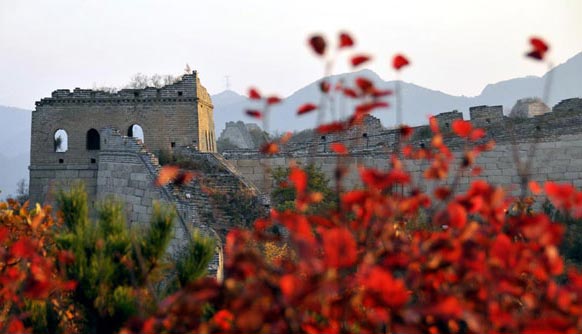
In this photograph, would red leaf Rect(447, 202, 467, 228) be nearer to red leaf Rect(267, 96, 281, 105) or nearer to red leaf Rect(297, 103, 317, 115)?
red leaf Rect(297, 103, 317, 115)

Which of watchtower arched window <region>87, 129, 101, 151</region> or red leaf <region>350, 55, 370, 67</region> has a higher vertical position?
watchtower arched window <region>87, 129, 101, 151</region>

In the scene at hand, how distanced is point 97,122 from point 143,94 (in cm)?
158

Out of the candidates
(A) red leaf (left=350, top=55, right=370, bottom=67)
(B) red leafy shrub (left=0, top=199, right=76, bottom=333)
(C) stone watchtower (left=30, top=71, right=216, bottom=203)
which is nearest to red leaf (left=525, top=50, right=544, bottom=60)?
(A) red leaf (left=350, top=55, right=370, bottom=67)

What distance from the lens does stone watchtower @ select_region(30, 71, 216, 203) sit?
22000mm

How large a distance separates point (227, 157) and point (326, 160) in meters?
2.72

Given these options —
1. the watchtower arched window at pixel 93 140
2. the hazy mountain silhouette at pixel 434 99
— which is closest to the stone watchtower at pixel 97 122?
the watchtower arched window at pixel 93 140

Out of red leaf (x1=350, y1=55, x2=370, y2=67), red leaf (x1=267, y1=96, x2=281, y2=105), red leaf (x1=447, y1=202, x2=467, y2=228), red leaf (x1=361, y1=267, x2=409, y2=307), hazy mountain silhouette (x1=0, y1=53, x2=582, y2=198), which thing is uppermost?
hazy mountain silhouette (x1=0, y1=53, x2=582, y2=198)

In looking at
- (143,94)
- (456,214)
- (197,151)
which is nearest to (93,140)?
(143,94)

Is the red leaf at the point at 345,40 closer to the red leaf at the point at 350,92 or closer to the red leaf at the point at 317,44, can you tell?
the red leaf at the point at 317,44

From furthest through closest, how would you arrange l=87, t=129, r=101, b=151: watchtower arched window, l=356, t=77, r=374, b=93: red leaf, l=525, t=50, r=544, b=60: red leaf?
l=87, t=129, r=101, b=151: watchtower arched window < l=525, t=50, r=544, b=60: red leaf < l=356, t=77, r=374, b=93: red leaf

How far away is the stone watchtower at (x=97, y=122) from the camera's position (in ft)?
72.2

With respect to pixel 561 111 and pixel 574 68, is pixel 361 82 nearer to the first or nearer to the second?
pixel 561 111

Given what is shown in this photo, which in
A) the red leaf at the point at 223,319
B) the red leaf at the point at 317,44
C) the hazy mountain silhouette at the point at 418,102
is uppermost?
the hazy mountain silhouette at the point at 418,102

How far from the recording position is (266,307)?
3496 millimetres
